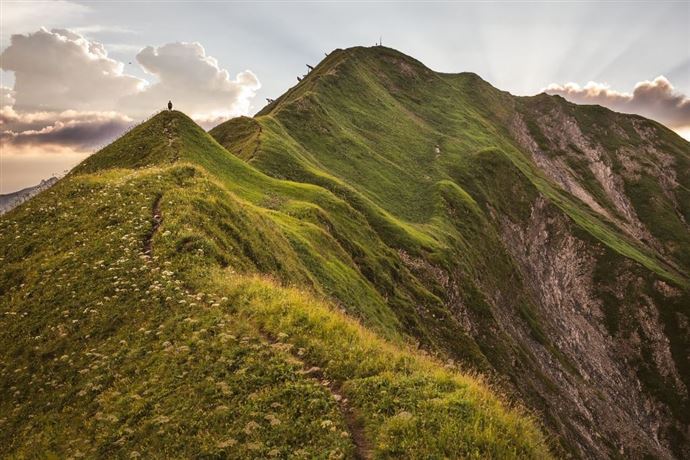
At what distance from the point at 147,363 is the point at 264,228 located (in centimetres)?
1735

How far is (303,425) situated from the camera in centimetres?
1142

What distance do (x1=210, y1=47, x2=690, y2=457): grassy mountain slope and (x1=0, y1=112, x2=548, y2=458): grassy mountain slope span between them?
3106cm

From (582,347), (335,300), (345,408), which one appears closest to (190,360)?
(345,408)

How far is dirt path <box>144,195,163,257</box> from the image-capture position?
21.0 meters

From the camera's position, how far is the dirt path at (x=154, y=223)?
68.7ft

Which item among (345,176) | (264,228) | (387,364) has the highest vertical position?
(345,176)

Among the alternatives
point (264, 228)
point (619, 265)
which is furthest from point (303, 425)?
point (619, 265)

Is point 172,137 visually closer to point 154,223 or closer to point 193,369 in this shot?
point 154,223

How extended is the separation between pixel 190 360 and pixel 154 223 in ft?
37.3

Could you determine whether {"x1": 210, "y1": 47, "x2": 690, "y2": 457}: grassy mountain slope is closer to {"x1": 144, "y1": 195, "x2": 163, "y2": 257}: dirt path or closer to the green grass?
{"x1": 144, "y1": 195, "x2": 163, "y2": 257}: dirt path

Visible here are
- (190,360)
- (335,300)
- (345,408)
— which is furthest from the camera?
(335,300)

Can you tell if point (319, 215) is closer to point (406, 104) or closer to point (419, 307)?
point (419, 307)

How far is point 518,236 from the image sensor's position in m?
106

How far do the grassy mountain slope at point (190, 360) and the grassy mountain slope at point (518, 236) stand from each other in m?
31.1
